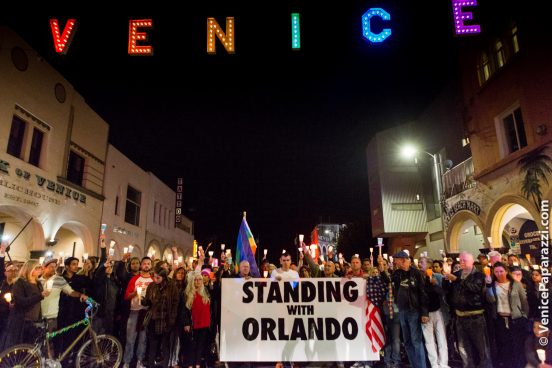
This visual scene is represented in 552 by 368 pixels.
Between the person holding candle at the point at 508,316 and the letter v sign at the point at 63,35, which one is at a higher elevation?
the letter v sign at the point at 63,35

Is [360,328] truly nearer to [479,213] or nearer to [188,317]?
[188,317]

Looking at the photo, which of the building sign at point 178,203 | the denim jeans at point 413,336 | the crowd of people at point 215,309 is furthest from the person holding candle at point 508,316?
the building sign at point 178,203

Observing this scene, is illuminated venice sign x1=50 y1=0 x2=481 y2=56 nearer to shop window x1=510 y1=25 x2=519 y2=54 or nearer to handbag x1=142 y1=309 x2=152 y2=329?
shop window x1=510 y1=25 x2=519 y2=54

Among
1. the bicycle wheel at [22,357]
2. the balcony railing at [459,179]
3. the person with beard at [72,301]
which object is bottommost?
the bicycle wheel at [22,357]

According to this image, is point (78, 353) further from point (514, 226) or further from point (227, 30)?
point (514, 226)

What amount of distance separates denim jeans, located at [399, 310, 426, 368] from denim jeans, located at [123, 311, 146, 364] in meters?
A: 5.24

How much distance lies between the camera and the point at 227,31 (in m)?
11.4

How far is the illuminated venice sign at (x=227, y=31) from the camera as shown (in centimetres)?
1090

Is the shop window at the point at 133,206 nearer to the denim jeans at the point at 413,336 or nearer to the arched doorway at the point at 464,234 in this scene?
the arched doorway at the point at 464,234

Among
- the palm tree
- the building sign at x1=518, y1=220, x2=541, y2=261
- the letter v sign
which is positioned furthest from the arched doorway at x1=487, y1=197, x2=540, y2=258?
the letter v sign

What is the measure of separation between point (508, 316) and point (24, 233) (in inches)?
725

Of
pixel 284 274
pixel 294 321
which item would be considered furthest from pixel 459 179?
pixel 294 321

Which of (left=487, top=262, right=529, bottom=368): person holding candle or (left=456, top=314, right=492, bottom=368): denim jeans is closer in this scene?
(left=456, top=314, right=492, bottom=368): denim jeans

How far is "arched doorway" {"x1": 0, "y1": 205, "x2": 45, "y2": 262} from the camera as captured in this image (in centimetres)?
1650
